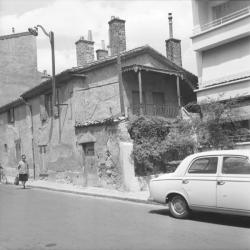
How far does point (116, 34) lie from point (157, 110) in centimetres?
459

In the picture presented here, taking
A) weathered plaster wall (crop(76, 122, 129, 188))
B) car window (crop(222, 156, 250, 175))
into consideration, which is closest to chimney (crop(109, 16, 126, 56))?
weathered plaster wall (crop(76, 122, 129, 188))

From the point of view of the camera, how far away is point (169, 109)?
22.7 meters

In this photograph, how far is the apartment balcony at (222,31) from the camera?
2078cm

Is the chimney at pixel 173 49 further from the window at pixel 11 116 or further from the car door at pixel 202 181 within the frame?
the car door at pixel 202 181

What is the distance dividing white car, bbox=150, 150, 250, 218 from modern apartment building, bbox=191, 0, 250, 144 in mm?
9204

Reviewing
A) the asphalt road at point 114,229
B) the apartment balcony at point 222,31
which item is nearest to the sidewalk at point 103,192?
the asphalt road at point 114,229

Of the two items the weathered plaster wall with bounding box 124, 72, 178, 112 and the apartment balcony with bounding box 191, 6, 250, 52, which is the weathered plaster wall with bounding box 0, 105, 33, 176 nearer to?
the weathered plaster wall with bounding box 124, 72, 178, 112

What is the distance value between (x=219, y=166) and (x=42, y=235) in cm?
414

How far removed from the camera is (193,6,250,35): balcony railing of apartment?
850 inches

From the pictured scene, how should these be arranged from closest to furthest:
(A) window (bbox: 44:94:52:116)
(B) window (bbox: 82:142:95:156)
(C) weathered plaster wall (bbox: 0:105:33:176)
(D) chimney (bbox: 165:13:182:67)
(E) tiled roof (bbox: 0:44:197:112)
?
(B) window (bbox: 82:142:95:156) < (E) tiled roof (bbox: 0:44:197:112) < (A) window (bbox: 44:94:52:116) < (D) chimney (bbox: 165:13:182:67) < (C) weathered plaster wall (bbox: 0:105:33:176)

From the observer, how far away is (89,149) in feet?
67.9

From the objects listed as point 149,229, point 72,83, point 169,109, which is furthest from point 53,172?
point 149,229

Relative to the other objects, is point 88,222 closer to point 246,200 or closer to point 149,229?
point 149,229

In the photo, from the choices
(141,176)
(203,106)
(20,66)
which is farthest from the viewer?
(20,66)
